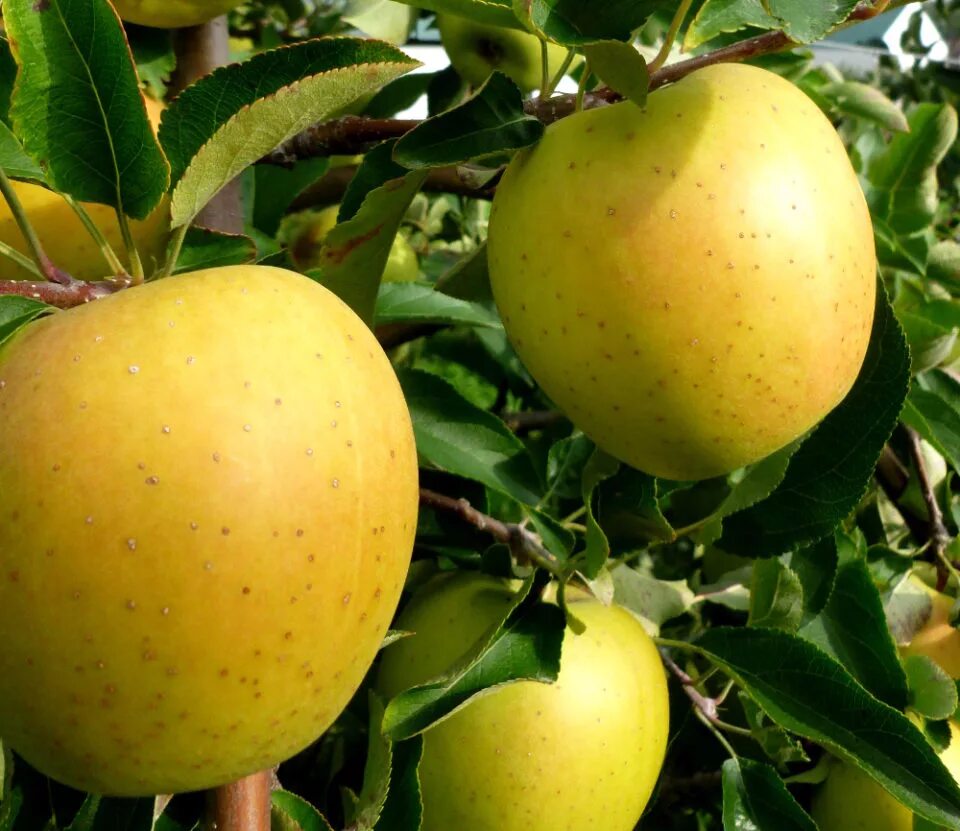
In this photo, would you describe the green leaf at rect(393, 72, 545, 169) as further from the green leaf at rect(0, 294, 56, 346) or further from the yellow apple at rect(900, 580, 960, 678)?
the yellow apple at rect(900, 580, 960, 678)

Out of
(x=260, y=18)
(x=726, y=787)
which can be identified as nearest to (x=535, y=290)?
(x=726, y=787)

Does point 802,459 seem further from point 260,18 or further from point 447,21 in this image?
point 260,18

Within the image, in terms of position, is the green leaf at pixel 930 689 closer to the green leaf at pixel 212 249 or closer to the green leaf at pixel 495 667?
the green leaf at pixel 495 667

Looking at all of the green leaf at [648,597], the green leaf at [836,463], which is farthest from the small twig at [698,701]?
the green leaf at [836,463]

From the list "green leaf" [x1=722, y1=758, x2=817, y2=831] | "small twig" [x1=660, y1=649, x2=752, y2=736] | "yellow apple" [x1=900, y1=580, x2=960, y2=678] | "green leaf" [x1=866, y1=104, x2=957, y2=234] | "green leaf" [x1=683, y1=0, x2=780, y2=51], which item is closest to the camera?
"green leaf" [x1=683, y1=0, x2=780, y2=51]

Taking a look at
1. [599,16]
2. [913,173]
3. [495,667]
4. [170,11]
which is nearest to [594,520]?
[495,667]

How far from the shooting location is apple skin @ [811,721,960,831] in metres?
0.91

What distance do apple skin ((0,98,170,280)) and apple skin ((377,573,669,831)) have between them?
1.20 feet

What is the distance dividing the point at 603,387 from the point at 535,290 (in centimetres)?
7

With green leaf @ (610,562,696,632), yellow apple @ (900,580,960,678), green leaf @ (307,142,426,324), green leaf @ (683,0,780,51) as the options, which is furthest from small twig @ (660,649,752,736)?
green leaf @ (683,0,780,51)

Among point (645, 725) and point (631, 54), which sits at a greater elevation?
point (631, 54)

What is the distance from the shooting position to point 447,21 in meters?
1.13

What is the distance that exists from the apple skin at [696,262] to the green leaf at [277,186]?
50 cm

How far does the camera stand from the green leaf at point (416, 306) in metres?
0.83
